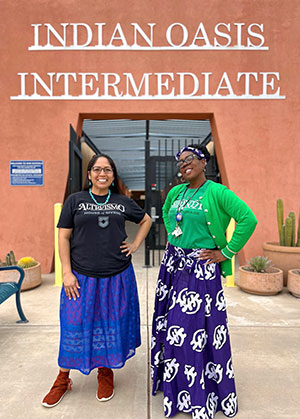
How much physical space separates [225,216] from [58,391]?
1663 millimetres

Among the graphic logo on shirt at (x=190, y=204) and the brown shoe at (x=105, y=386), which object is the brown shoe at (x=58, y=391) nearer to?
the brown shoe at (x=105, y=386)

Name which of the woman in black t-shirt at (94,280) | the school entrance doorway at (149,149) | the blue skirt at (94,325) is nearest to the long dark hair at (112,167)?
the woman in black t-shirt at (94,280)

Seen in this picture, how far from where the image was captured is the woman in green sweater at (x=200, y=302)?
1878 millimetres

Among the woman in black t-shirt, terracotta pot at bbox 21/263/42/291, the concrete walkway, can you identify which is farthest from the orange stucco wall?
the woman in black t-shirt

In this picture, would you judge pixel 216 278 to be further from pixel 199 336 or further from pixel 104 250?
pixel 104 250

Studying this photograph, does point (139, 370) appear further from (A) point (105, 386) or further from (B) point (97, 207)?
(B) point (97, 207)

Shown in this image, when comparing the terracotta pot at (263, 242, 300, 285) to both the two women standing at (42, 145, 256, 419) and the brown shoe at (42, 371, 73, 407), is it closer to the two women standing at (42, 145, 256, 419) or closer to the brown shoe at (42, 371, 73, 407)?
the two women standing at (42, 145, 256, 419)

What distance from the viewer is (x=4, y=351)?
2.86m

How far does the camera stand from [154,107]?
18.8 feet

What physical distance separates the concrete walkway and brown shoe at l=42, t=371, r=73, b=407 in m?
0.04

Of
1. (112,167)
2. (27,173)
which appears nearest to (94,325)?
(112,167)

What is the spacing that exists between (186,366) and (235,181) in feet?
14.4

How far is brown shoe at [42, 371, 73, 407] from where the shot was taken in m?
2.10

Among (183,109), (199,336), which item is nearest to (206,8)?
(183,109)
